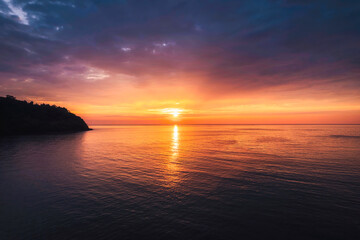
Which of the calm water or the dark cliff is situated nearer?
the calm water

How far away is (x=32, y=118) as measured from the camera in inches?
4456

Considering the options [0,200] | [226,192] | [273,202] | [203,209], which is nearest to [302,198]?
[273,202]

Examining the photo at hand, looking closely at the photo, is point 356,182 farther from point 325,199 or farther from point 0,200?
point 0,200

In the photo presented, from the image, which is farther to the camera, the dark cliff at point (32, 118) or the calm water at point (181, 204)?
the dark cliff at point (32, 118)

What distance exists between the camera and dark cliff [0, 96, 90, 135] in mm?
99069

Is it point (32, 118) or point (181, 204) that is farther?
point (32, 118)

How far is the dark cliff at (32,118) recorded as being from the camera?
325ft

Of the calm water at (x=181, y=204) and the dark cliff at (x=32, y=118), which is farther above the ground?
the dark cliff at (x=32, y=118)

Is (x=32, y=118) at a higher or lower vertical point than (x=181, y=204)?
higher

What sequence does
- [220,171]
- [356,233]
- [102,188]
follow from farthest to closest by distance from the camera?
[220,171] → [102,188] → [356,233]

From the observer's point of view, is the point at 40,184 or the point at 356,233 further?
the point at 40,184

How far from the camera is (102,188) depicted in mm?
18422

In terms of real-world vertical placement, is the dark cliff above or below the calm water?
above

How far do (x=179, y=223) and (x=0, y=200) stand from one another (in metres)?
16.9
